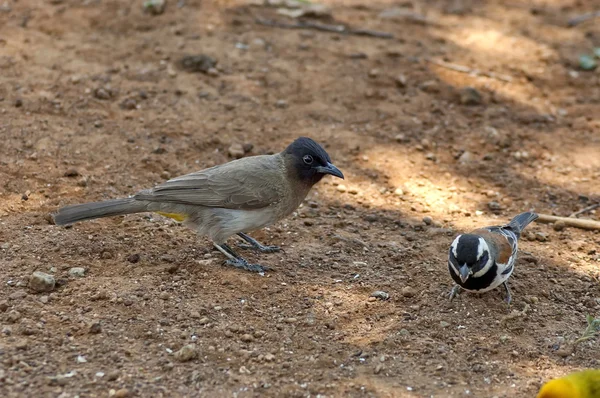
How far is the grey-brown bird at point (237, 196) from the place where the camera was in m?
6.57

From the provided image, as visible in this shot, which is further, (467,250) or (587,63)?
(587,63)

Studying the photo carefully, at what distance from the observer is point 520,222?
6809 millimetres

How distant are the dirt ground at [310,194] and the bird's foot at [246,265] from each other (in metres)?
0.13

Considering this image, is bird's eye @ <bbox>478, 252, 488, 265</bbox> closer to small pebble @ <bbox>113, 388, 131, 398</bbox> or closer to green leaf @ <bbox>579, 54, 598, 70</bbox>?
small pebble @ <bbox>113, 388, 131, 398</bbox>

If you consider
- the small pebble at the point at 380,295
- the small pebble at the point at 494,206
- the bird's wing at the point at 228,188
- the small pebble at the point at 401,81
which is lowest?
the small pebble at the point at 494,206

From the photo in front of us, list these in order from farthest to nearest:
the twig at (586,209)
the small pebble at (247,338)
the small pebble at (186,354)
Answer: the twig at (586,209)
the small pebble at (247,338)
the small pebble at (186,354)

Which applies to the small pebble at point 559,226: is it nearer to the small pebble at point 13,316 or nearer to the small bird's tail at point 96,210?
the small bird's tail at point 96,210

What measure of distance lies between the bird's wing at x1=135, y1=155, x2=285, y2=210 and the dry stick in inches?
106

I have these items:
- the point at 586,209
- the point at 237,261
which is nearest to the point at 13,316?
the point at 237,261

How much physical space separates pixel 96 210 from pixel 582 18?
8.98 metres

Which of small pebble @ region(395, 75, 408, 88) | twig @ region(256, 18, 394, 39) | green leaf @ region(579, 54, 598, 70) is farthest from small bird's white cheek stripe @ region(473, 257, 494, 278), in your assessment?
green leaf @ region(579, 54, 598, 70)

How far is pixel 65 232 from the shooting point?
263 inches

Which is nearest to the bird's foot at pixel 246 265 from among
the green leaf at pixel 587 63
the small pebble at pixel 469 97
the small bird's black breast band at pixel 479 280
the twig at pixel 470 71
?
the small bird's black breast band at pixel 479 280

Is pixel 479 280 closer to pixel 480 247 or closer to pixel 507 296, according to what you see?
pixel 480 247
